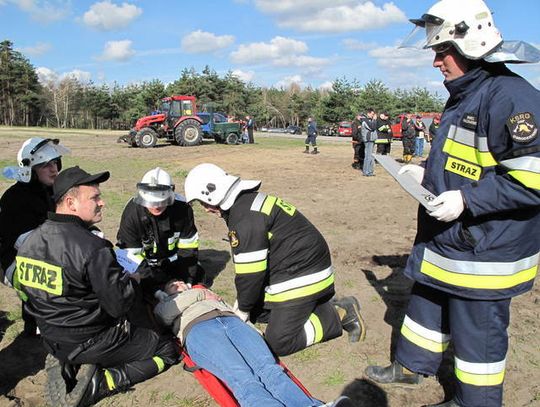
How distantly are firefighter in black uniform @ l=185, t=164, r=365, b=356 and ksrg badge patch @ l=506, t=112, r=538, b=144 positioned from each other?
1650 millimetres

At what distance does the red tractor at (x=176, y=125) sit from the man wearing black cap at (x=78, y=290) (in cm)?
1835

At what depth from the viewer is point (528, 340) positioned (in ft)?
12.0

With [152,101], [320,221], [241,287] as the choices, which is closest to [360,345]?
[241,287]

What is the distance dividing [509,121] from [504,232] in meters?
0.57

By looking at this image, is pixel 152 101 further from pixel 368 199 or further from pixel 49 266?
pixel 49 266

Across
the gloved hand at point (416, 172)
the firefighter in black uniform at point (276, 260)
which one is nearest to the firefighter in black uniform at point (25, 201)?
the firefighter in black uniform at point (276, 260)

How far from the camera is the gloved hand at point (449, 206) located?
2.29 metres

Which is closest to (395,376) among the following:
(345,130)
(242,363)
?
(242,363)

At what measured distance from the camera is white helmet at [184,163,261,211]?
3.24 meters

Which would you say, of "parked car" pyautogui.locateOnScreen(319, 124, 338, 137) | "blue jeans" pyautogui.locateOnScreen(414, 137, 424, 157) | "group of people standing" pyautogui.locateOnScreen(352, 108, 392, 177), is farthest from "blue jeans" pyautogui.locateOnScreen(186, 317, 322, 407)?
"parked car" pyautogui.locateOnScreen(319, 124, 338, 137)

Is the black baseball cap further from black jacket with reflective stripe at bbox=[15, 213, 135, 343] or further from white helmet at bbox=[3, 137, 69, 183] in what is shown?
white helmet at bbox=[3, 137, 69, 183]

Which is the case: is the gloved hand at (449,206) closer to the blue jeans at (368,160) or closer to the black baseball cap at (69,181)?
the black baseball cap at (69,181)

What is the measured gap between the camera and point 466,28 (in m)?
2.33

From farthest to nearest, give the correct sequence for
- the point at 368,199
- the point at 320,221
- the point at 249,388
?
the point at 368,199
the point at 320,221
the point at 249,388
